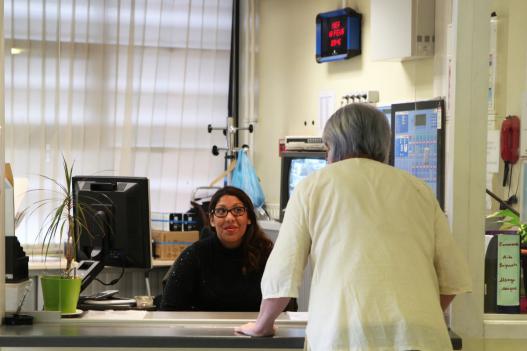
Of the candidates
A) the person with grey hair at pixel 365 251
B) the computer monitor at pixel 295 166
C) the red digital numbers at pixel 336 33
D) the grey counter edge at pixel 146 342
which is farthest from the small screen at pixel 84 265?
the red digital numbers at pixel 336 33

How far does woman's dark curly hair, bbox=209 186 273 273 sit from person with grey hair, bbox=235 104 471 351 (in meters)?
1.16

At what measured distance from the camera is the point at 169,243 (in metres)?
5.65

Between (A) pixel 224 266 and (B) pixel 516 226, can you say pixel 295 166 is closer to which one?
(A) pixel 224 266

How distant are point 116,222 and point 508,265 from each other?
163 cm

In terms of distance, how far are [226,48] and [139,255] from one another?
10.7ft

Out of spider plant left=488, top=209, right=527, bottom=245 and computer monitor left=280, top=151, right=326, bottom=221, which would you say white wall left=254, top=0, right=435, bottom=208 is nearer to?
computer monitor left=280, top=151, right=326, bottom=221

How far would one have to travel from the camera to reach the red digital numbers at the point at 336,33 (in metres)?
5.62

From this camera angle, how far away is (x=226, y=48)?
255 inches

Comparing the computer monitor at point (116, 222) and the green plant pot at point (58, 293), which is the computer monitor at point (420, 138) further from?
the green plant pot at point (58, 293)

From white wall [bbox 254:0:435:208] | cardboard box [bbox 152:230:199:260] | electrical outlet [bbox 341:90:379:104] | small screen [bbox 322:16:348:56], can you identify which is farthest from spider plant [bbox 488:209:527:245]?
cardboard box [bbox 152:230:199:260]

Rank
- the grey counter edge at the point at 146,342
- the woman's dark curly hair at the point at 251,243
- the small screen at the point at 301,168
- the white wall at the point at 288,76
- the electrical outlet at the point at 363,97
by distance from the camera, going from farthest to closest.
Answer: the white wall at the point at 288,76
the small screen at the point at 301,168
the electrical outlet at the point at 363,97
the woman's dark curly hair at the point at 251,243
the grey counter edge at the point at 146,342

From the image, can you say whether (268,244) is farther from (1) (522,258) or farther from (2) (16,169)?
(2) (16,169)

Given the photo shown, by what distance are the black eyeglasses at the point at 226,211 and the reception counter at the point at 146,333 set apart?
810mm

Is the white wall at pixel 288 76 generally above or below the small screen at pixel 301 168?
above
